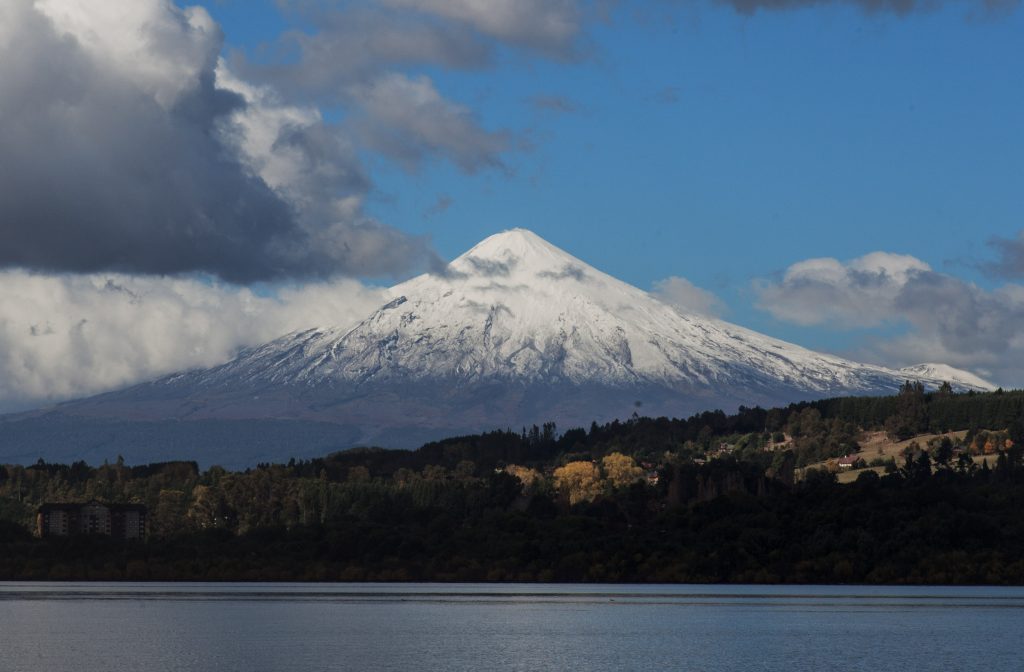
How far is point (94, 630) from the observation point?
11769 centimetres

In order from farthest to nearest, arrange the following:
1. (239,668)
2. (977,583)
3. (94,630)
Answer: (977,583) < (94,630) < (239,668)

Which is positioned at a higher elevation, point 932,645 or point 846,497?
point 846,497

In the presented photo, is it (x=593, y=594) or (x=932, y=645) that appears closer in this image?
(x=932, y=645)

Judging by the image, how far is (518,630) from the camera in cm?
11869

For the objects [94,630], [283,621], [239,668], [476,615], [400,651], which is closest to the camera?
[239,668]

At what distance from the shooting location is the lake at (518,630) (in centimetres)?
9431

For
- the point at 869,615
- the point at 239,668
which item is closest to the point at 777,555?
the point at 869,615

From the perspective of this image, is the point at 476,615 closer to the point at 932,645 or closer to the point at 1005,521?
the point at 932,645

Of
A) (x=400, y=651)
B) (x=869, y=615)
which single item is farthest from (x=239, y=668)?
(x=869, y=615)

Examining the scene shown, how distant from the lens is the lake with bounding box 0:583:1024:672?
94312 mm

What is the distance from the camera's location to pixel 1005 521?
191125 millimetres

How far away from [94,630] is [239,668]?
32973 millimetres

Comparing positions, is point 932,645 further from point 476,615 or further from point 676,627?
point 476,615

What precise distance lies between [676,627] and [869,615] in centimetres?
2233
